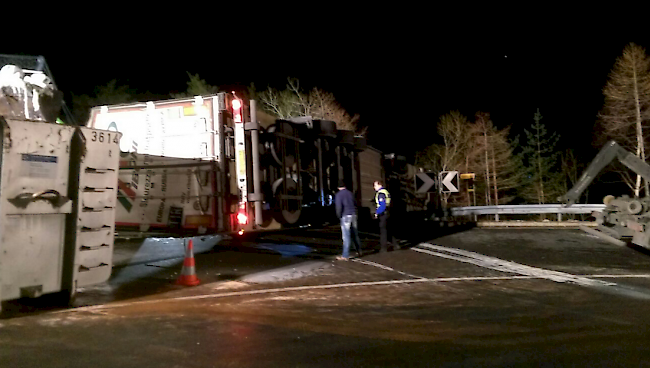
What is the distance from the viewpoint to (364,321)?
5.48 m

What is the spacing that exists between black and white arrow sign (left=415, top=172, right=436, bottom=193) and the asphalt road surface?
6361 millimetres

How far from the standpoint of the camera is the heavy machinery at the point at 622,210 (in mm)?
10820

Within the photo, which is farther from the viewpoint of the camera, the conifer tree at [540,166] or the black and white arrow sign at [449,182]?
the conifer tree at [540,166]

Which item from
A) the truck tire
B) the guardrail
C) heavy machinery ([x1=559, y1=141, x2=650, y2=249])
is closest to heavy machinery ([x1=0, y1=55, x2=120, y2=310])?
the truck tire

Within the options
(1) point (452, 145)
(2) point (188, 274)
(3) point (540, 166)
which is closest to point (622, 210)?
(2) point (188, 274)

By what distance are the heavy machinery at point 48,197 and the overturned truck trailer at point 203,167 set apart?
8.73 feet

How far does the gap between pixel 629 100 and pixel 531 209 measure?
50.3 feet

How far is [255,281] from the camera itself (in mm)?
7711

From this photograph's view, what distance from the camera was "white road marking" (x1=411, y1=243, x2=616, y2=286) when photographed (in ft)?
25.8

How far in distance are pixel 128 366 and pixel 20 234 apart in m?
2.15

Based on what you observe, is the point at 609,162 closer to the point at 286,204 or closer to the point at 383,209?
the point at 383,209

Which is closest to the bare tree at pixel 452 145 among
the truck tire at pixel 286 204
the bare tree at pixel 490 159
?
the bare tree at pixel 490 159

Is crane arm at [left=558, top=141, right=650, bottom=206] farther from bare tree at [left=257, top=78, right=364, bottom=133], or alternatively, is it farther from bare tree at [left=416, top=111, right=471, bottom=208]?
bare tree at [left=416, top=111, right=471, bottom=208]

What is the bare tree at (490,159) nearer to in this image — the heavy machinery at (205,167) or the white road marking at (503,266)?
the white road marking at (503,266)
